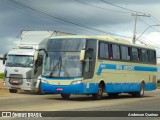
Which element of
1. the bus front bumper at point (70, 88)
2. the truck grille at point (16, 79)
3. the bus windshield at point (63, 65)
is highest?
the bus windshield at point (63, 65)

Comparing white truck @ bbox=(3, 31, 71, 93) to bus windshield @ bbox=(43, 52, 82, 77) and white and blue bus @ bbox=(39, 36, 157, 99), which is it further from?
bus windshield @ bbox=(43, 52, 82, 77)

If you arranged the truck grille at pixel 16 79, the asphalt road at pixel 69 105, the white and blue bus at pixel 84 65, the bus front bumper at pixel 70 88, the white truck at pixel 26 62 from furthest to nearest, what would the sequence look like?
the truck grille at pixel 16 79
the white truck at pixel 26 62
the white and blue bus at pixel 84 65
the bus front bumper at pixel 70 88
the asphalt road at pixel 69 105

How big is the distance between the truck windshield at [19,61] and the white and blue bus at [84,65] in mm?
4247

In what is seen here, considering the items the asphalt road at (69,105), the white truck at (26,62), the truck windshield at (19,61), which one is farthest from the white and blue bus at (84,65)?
the truck windshield at (19,61)

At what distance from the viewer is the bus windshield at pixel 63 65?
2647cm

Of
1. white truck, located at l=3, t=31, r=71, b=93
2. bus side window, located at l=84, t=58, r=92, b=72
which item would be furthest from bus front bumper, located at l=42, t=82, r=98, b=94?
white truck, located at l=3, t=31, r=71, b=93

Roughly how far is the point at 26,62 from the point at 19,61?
54 centimetres

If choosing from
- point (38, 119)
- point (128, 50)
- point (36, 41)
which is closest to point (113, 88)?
point (128, 50)

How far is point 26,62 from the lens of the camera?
1271 inches

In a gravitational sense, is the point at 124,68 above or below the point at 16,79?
above

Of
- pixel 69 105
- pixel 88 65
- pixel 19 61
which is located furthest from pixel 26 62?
pixel 69 105

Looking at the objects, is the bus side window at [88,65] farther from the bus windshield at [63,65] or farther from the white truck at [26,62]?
the white truck at [26,62]

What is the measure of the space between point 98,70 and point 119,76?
11.4 feet

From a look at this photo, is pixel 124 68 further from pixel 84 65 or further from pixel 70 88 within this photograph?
pixel 70 88
